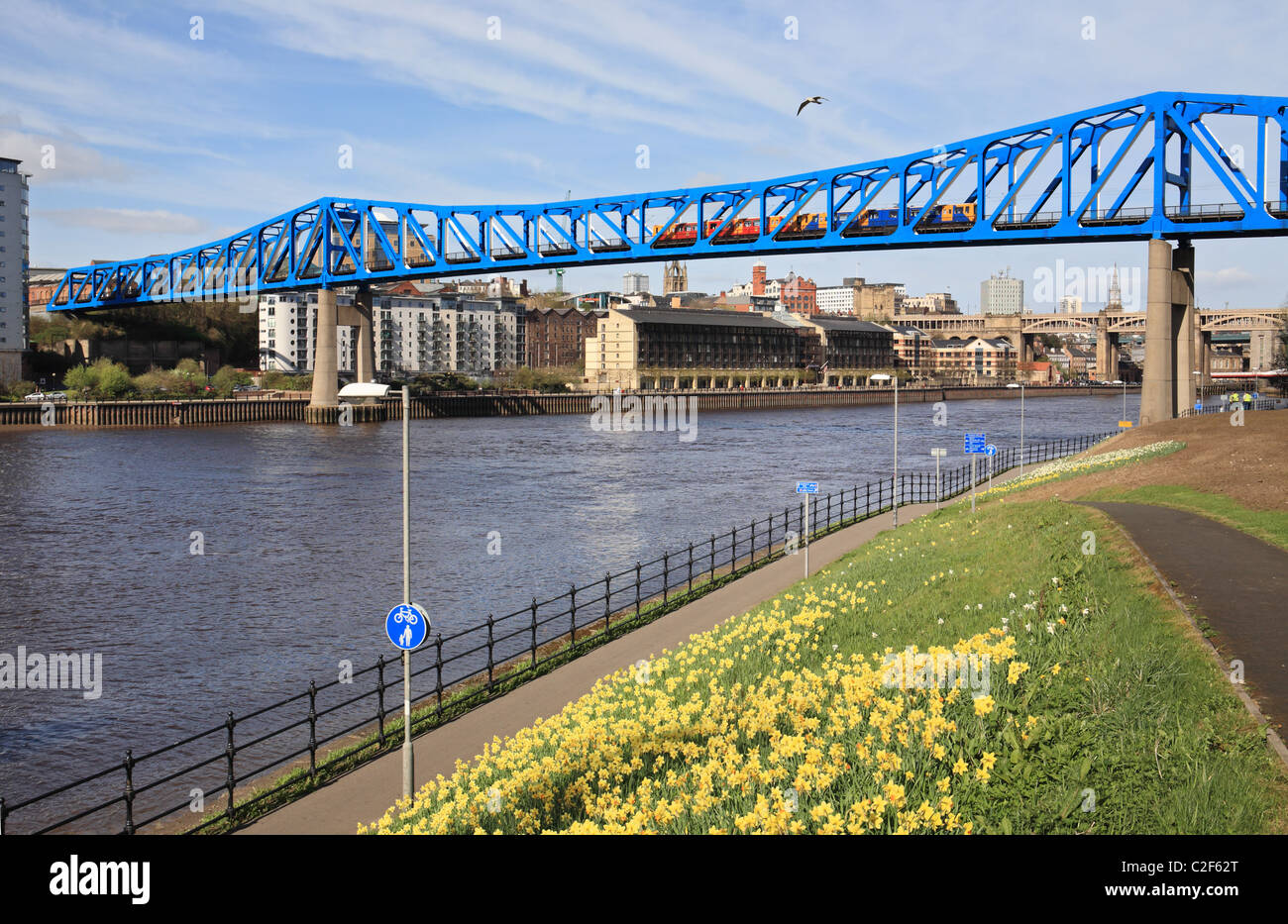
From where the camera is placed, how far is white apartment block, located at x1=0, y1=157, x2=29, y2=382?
140 metres

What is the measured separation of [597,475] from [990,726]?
55.9 meters

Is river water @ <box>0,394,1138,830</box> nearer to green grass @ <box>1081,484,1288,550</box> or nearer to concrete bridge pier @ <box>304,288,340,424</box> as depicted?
green grass @ <box>1081,484,1288,550</box>

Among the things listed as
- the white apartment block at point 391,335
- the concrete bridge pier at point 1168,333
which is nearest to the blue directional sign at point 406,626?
the concrete bridge pier at point 1168,333

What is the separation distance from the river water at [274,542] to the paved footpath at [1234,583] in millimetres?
16476

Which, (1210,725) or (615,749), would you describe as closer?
(1210,725)

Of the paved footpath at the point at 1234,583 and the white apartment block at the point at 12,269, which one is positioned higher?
the white apartment block at the point at 12,269

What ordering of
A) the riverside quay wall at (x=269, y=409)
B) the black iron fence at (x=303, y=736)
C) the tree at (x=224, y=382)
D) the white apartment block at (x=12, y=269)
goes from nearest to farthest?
the black iron fence at (x=303, y=736), the riverside quay wall at (x=269, y=409), the tree at (x=224, y=382), the white apartment block at (x=12, y=269)

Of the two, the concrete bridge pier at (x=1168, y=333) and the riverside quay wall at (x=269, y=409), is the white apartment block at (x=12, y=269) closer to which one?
Result: the riverside quay wall at (x=269, y=409)

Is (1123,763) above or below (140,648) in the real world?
above

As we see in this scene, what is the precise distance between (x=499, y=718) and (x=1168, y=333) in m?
56.8

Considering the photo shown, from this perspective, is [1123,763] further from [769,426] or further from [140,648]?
[769,426]

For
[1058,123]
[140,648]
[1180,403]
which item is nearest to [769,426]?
[1058,123]

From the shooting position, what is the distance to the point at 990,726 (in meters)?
12.2

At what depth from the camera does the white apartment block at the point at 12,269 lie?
14012 centimetres
